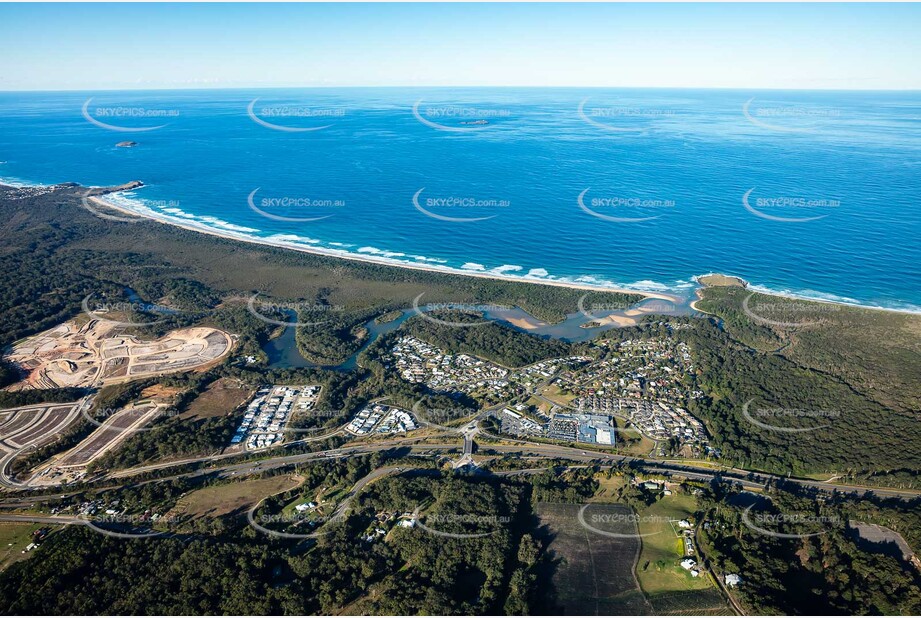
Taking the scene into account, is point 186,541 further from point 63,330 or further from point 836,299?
point 836,299

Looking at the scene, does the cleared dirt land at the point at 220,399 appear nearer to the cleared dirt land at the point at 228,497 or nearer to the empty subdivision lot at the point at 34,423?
the empty subdivision lot at the point at 34,423

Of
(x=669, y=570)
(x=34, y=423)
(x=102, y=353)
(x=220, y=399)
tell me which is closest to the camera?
(x=669, y=570)

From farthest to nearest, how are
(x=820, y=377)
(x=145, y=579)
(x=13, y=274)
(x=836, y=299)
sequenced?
(x=13, y=274) < (x=836, y=299) < (x=820, y=377) < (x=145, y=579)

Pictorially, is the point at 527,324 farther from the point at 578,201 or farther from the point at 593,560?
the point at 578,201

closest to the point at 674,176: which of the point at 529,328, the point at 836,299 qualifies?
the point at 836,299

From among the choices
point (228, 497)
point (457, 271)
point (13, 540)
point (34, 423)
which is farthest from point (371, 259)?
point (13, 540)

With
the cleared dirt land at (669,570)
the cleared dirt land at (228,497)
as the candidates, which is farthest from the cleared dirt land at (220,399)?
the cleared dirt land at (669,570)

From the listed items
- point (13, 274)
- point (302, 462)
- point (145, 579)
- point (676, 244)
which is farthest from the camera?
point (676, 244)
